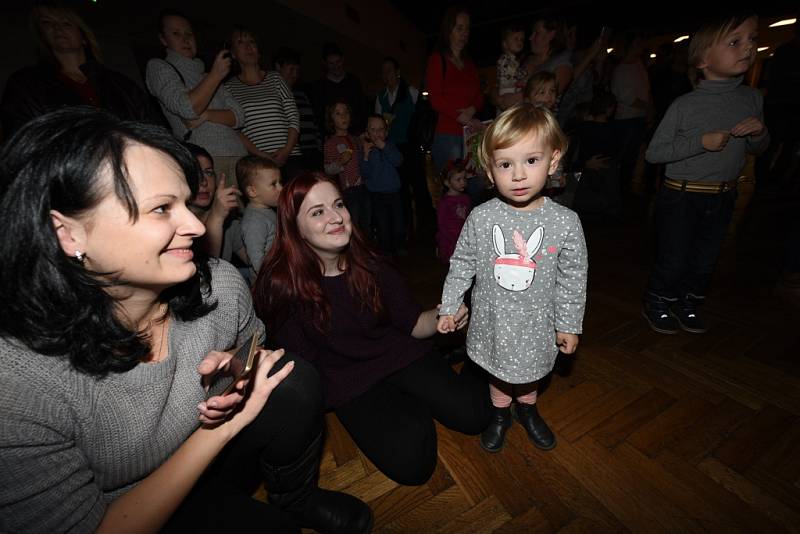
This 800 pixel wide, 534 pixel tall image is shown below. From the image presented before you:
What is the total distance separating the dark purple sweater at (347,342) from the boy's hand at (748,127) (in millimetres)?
1935

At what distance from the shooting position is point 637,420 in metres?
1.72

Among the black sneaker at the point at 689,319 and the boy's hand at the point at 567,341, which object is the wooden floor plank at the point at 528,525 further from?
the black sneaker at the point at 689,319

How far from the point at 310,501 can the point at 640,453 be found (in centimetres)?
140

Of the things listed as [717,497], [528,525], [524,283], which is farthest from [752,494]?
[524,283]

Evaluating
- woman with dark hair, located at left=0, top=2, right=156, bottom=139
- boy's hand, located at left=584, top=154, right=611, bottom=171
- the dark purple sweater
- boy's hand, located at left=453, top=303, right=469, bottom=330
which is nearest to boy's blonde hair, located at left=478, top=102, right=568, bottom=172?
boy's hand, located at left=453, top=303, right=469, bottom=330

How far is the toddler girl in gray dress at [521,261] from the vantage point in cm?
126

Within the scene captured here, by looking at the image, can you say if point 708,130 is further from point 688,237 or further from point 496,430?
point 496,430

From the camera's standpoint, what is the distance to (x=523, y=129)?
1.23m

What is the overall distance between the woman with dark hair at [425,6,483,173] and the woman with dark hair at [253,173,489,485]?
204cm

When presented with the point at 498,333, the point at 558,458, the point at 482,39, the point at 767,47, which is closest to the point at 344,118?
the point at 498,333

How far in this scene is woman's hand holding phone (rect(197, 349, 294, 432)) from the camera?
2.88 feet

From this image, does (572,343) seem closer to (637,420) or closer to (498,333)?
(498,333)

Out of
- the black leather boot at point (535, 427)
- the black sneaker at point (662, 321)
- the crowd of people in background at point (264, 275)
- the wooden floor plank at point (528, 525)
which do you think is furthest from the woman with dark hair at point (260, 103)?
the black sneaker at point (662, 321)

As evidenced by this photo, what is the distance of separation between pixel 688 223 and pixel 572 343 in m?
1.44
